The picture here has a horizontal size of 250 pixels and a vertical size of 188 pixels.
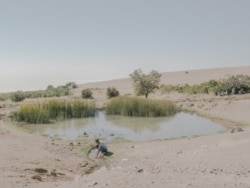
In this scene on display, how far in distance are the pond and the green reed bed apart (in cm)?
113

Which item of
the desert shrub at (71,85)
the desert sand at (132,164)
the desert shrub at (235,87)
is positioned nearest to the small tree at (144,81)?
the desert shrub at (235,87)

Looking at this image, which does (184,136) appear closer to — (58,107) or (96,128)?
(96,128)

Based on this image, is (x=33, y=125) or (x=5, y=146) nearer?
(x=5, y=146)

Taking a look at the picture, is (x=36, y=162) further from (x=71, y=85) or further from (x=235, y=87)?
(x=71, y=85)

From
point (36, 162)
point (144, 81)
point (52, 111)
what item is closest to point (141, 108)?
point (52, 111)

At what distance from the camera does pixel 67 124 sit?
27562mm

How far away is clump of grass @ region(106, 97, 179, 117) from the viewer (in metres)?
31.0

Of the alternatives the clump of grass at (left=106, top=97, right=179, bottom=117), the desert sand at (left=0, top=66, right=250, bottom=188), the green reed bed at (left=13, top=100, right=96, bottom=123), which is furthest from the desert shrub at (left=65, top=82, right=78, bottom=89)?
the desert sand at (left=0, top=66, right=250, bottom=188)

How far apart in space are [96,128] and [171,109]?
8.99 m

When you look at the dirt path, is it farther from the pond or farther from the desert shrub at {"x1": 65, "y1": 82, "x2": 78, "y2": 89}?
the desert shrub at {"x1": 65, "y1": 82, "x2": 78, "y2": 89}

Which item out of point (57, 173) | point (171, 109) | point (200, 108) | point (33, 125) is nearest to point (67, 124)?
point (33, 125)

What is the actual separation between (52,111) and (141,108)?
666 cm

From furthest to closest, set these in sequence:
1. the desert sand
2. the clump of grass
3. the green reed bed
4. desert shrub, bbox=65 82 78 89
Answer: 1. desert shrub, bbox=65 82 78 89
2. the clump of grass
3. the green reed bed
4. the desert sand

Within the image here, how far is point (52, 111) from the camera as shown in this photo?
1195 inches
